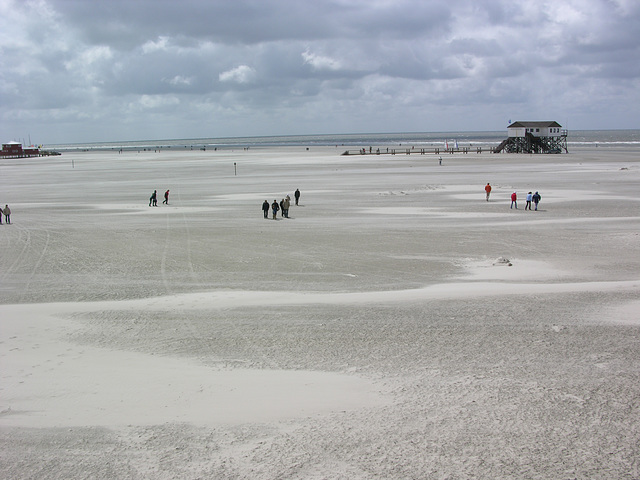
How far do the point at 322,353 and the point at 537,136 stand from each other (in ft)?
339

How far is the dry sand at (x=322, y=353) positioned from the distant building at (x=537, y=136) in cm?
8348

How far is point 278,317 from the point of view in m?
14.6

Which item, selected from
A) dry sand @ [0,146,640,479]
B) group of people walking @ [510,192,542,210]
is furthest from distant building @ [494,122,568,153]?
dry sand @ [0,146,640,479]

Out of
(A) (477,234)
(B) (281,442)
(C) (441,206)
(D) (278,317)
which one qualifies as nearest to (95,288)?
(D) (278,317)

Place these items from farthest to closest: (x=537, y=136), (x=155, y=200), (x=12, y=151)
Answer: (x=12, y=151), (x=537, y=136), (x=155, y=200)

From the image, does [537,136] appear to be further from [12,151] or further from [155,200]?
[12,151]

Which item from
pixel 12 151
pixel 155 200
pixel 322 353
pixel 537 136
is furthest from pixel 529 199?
pixel 12 151

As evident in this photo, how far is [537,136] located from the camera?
346ft

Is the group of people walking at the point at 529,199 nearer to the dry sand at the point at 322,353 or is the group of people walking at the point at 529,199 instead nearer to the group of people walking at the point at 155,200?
the dry sand at the point at 322,353

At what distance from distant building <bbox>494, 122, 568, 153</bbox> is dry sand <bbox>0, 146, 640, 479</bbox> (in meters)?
83.5

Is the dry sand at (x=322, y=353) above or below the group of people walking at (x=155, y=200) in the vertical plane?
below

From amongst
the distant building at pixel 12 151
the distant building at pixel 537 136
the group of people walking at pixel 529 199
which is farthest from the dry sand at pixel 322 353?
the distant building at pixel 12 151

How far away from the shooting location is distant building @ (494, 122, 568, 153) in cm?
10494

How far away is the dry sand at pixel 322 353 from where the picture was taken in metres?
8.27
